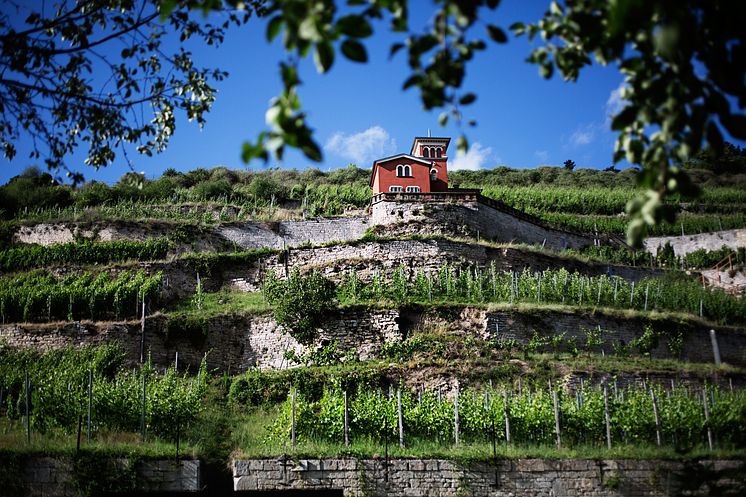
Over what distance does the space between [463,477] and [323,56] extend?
11426mm

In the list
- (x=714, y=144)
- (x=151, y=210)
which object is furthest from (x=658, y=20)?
(x=151, y=210)

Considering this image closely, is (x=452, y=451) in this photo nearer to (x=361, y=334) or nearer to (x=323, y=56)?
(x=361, y=334)

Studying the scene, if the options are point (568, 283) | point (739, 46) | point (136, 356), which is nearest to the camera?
point (739, 46)

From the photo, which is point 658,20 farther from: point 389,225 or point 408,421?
point 389,225

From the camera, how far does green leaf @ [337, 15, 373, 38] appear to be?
4.18 meters

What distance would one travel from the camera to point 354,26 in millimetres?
4215

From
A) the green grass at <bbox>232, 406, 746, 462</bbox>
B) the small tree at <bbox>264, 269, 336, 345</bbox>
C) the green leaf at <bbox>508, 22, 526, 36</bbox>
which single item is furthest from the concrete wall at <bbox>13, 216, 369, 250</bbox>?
the green leaf at <bbox>508, 22, 526, 36</bbox>

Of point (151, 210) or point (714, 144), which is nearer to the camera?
point (714, 144)

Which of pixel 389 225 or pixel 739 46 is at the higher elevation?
pixel 389 225

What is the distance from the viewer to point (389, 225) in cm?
3056

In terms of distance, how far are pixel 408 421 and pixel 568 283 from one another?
13595mm

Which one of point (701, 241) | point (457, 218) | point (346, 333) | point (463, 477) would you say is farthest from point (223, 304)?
point (701, 241)

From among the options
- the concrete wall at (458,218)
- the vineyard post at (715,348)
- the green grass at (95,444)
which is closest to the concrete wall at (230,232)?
the concrete wall at (458,218)

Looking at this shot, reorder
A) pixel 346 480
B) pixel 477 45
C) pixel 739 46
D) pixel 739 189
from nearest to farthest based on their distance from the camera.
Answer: pixel 739 46, pixel 477 45, pixel 346 480, pixel 739 189
